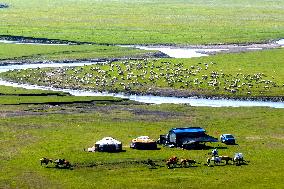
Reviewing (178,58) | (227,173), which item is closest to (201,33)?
(178,58)

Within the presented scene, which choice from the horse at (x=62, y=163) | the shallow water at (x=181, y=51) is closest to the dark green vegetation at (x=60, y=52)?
the shallow water at (x=181, y=51)

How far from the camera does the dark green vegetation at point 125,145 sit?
4681cm

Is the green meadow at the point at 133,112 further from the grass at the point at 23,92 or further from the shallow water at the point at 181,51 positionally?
the shallow water at the point at 181,51

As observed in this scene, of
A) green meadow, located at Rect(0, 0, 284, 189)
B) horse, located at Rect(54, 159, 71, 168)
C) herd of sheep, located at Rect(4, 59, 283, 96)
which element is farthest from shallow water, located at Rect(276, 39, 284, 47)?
horse, located at Rect(54, 159, 71, 168)

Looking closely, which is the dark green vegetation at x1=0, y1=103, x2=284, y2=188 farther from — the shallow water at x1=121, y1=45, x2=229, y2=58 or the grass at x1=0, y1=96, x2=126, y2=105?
the shallow water at x1=121, y1=45, x2=229, y2=58

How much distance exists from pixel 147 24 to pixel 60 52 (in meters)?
43.4

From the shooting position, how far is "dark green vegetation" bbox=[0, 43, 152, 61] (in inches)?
4313

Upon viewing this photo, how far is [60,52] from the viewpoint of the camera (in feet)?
374

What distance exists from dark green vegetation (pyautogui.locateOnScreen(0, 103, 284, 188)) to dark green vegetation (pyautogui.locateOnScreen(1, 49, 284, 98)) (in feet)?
32.1

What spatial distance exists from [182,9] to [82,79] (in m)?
112

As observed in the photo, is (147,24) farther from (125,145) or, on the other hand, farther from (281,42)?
(125,145)

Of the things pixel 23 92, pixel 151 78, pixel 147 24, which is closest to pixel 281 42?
pixel 147 24

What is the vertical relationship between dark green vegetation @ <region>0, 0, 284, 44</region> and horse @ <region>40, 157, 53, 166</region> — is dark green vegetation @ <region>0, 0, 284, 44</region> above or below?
above

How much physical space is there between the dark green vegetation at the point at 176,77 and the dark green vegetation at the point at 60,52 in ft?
28.0
